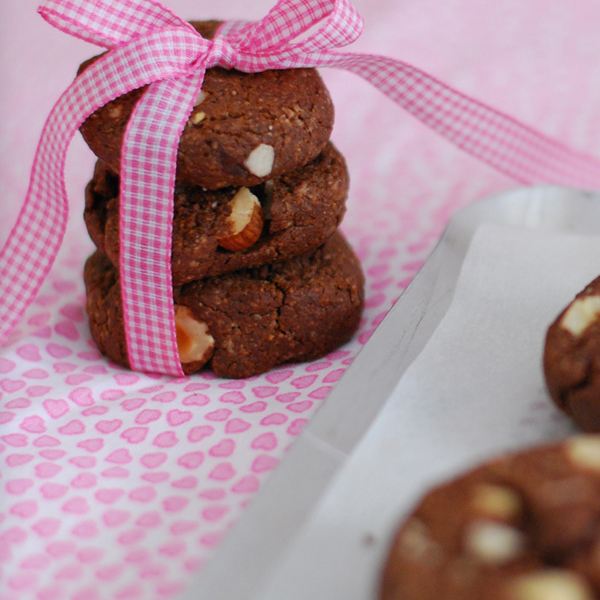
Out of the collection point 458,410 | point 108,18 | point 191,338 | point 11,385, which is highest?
point 108,18

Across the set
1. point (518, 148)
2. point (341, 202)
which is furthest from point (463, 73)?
point (341, 202)

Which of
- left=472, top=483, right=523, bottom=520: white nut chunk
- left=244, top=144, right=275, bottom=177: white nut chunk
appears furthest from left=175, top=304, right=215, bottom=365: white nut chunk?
left=472, top=483, right=523, bottom=520: white nut chunk

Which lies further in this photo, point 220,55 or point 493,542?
point 220,55

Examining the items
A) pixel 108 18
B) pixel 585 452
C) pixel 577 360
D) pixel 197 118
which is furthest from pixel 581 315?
pixel 108 18

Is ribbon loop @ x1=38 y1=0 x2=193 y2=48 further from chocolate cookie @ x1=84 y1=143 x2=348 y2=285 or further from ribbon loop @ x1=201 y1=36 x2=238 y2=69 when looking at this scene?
chocolate cookie @ x1=84 y1=143 x2=348 y2=285

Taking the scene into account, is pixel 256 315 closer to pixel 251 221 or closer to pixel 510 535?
pixel 251 221

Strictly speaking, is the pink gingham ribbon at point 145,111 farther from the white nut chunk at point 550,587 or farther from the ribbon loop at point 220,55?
the white nut chunk at point 550,587

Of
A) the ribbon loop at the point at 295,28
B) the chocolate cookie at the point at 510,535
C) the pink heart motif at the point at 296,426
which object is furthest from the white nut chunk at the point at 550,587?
the ribbon loop at the point at 295,28
